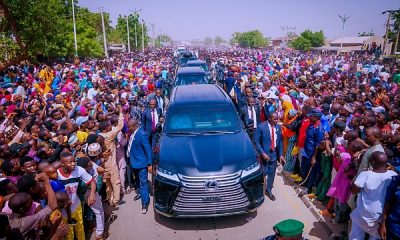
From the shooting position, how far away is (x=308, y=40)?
60.8 m

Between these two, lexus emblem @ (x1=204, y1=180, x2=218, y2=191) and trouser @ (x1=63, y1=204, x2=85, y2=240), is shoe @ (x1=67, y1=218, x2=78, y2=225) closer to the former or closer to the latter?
trouser @ (x1=63, y1=204, x2=85, y2=240)

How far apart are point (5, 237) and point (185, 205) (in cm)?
267

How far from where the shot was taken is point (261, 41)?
3976 inches

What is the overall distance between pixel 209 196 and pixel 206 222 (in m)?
0.91

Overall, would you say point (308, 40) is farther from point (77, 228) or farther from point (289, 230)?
point (289, 230)

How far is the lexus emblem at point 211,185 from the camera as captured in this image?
482cm

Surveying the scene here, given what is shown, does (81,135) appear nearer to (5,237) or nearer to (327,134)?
(5,237)

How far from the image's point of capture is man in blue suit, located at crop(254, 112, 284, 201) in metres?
6.03

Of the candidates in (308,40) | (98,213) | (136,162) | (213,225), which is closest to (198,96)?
(136,162)

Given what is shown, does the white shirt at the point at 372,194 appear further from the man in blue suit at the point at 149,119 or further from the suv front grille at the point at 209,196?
the man in blue suit at the point at 149,119

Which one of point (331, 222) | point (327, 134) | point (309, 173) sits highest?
point (327, 134)

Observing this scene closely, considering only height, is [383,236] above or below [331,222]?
above

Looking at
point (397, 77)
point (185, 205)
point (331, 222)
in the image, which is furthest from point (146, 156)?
point (397, 77)

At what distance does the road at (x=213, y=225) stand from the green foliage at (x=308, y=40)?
59.1 meters
